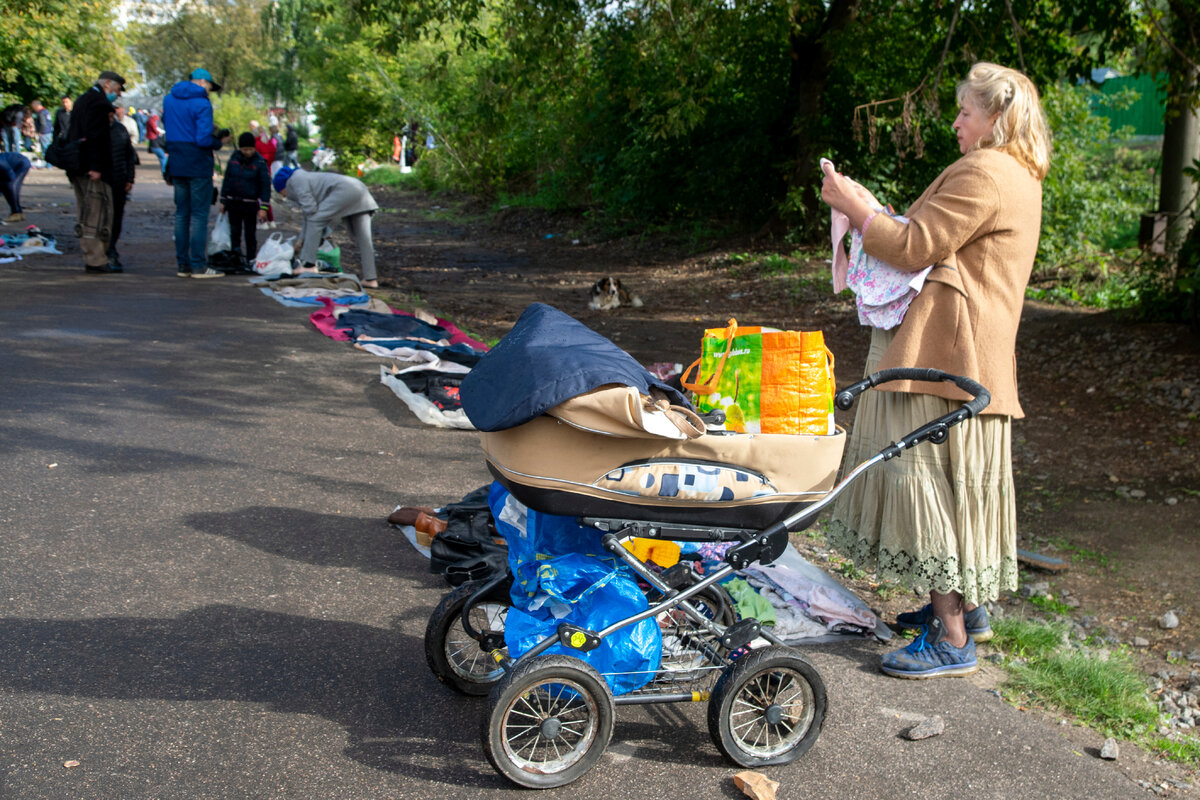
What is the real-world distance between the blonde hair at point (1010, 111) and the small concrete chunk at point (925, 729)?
196 cm

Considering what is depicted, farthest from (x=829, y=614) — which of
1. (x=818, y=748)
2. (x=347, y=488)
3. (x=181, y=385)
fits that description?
(x=181, y=385)

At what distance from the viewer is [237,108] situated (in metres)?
51.6

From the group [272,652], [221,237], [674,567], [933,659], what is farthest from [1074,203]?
[272,652]

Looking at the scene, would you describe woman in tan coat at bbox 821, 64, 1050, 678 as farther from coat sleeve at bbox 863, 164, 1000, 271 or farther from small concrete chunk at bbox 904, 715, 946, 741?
small concrete chunk at bbox 904, 715, 946, 741

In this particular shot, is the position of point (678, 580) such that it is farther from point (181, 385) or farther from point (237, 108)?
point (237, 108)

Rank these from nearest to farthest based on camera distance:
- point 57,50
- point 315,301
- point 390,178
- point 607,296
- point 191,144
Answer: point 315,301 < point 191,144 < point 607,296 < point 57,50 < point 390,178

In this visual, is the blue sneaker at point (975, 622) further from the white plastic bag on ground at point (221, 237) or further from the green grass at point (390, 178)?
the green grass at point (390, 178)

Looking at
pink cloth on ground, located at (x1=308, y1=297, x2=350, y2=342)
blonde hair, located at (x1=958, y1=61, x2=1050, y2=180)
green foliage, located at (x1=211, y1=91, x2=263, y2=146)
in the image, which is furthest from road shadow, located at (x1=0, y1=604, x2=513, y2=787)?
green foliage, located at (x1=211, y1=91, x2=263, y2=146)

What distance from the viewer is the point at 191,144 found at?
10797 millimetres

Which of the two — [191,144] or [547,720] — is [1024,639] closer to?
[547,720]

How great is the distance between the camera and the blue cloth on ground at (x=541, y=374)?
8.90 ft

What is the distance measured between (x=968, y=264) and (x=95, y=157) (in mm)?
9997

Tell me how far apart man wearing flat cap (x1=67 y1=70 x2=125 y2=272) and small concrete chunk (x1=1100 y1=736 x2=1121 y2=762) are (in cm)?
1077

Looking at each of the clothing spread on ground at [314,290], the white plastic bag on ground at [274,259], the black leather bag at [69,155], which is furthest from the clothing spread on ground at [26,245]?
the clothing spread on ground at [314,290]
